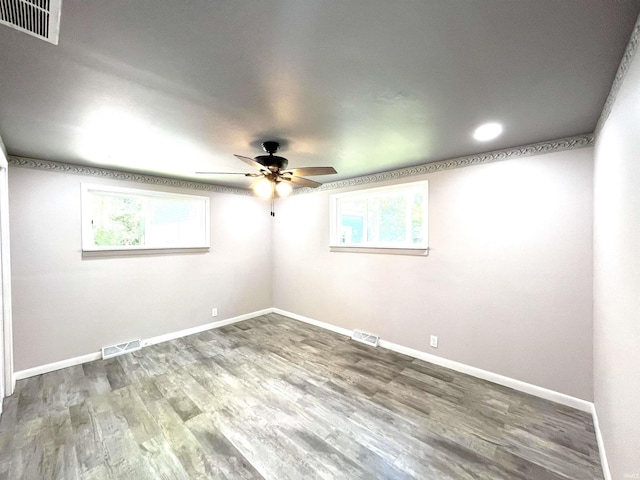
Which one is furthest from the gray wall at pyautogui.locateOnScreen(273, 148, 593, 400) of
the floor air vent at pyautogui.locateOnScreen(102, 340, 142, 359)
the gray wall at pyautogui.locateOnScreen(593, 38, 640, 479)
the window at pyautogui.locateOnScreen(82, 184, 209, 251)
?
the floor air vent at pyautogui.locateOnScreen(102, 340, 142, 359)

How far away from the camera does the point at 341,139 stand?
2.44 m

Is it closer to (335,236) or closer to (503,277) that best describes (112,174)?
(335,236)

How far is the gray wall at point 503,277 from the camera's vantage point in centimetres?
237

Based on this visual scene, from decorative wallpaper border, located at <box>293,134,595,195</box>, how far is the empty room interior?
2cm

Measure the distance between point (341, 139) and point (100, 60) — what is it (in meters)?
1.71

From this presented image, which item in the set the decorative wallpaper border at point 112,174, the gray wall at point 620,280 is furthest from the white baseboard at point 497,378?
the decorative wallpaper border at point 112,174

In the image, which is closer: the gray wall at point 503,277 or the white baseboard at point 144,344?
Answer: the gray wall at point 503,277

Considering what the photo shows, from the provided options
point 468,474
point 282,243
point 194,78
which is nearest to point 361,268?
point 282,243

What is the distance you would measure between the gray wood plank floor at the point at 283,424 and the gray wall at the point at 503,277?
37 cm

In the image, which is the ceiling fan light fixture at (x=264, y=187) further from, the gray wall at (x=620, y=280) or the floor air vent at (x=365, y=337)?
the floor air vent at (x=365, y=337)

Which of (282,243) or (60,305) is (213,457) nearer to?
(60,305)

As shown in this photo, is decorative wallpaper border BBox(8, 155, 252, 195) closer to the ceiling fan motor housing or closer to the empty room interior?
the empty room interior

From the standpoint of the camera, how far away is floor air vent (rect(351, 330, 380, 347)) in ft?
12.4

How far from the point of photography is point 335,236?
14.3ft
